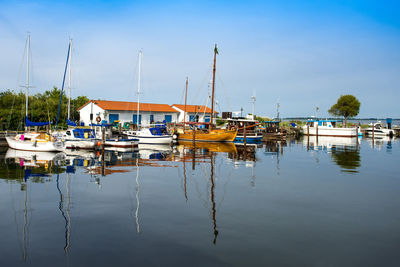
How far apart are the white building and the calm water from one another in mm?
42762

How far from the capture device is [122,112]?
213ft

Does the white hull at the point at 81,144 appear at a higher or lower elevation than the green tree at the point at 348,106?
lower

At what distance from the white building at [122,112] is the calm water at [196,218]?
42762 millimetres

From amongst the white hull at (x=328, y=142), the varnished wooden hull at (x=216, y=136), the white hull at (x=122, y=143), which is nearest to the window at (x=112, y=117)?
the varnished wooden hull at (x=216, y=136)

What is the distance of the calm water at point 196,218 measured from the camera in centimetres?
816

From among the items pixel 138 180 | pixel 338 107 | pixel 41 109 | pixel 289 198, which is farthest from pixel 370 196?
pixel 338 107

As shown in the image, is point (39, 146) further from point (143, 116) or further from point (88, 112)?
point (143, 116)

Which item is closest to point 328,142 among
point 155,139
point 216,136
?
point 216,136

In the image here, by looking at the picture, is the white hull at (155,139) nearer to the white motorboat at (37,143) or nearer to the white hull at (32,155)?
the white motorboat at (37,143)

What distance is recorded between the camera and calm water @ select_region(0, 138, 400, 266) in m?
8.16

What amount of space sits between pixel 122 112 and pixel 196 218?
184ft

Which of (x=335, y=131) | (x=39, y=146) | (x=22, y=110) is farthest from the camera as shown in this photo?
(x=335, y=131)

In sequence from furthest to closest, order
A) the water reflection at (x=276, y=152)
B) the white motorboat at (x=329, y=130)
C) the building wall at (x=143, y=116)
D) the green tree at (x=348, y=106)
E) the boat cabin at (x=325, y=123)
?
the green tree at (x=348, y=106) → the boat cabin at (x=325, y=123) → the white motorboat at (x=329, y=130) → the building wall at (x=143, y=116) → the water reflection at (x=276, y=152)

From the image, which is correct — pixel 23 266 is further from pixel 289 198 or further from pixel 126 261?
pixel 289 198
